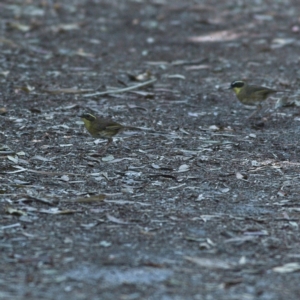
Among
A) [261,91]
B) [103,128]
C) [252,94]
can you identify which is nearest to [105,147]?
[103,128]

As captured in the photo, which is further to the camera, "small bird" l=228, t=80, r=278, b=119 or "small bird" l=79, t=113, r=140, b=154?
"small bird" l=228, t=80, r=278, b=119

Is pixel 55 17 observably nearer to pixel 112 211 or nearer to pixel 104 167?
pixel 104 167

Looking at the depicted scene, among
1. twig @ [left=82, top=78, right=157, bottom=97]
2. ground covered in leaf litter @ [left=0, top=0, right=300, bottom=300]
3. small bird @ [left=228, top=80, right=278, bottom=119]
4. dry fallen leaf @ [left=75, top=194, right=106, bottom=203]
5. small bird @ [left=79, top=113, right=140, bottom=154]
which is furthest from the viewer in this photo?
twig @ [left=82, top=78, right=157, bottom=97]

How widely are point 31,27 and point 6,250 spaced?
34.0 ft

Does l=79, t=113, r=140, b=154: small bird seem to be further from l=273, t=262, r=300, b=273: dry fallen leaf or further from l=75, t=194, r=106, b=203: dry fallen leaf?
l=273, t=262, r=300, b=273: dry fallen leaf

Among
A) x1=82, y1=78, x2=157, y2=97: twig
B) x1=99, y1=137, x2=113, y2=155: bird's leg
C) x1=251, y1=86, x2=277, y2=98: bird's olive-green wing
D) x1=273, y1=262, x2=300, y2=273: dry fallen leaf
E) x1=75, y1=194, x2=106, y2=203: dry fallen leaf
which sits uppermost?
x1=273, y1=262, x2=300, y2=273: dry fallen leaf

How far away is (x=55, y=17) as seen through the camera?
16.5m

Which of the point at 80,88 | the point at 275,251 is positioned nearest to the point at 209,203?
the point at 275,251

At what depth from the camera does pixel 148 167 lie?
781cm

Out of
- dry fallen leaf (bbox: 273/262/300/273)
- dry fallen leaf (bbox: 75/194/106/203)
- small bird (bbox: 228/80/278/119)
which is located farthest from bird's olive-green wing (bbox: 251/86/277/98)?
dry fallen leaf (bbox: 273/262/300/273)

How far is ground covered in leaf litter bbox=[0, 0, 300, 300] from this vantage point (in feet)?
16.8

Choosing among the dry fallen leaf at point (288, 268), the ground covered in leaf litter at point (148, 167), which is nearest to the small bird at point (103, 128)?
the ground covered in leaf litter at point (148, 167)

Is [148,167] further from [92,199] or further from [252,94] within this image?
[252,94]

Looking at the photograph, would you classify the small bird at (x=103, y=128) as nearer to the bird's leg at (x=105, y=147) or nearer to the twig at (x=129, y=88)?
the bird's leg at (x=105, y=147)
